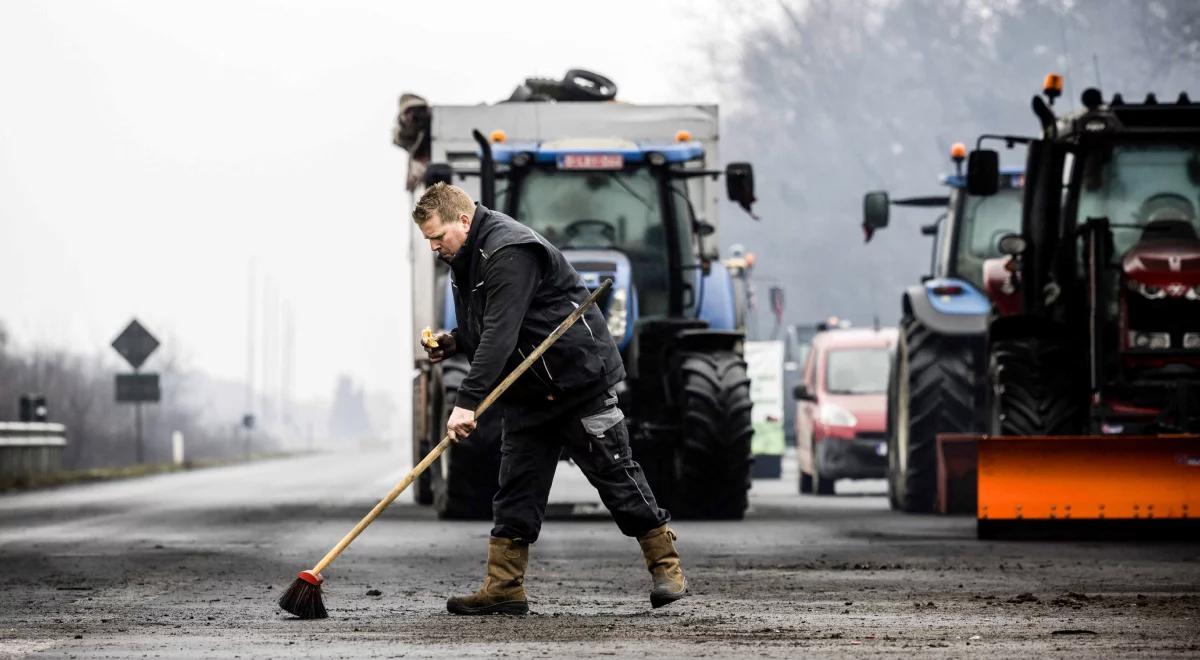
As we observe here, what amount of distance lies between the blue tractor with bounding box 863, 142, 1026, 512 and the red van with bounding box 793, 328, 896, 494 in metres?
4.14

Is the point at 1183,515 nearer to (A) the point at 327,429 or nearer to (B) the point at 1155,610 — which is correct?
(B) the point at 1155,610

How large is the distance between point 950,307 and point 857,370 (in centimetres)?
725

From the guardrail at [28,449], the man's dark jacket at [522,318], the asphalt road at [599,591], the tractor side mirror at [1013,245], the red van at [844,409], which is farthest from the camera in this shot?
the guardrail at [28,449]

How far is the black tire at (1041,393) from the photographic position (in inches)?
609

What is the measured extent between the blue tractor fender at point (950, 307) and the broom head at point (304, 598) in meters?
10.6

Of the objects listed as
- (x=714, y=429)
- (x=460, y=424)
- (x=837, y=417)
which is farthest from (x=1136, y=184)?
(x=837, y=417)

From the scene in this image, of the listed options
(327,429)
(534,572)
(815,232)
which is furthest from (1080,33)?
(327,429)

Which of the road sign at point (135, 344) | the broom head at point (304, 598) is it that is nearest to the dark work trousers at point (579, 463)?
the broom head at point (304, 598)

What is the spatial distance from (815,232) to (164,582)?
67888 millimetres

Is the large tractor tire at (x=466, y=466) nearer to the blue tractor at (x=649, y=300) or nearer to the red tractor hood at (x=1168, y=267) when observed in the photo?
the blue tractor at (x=649, y=300)

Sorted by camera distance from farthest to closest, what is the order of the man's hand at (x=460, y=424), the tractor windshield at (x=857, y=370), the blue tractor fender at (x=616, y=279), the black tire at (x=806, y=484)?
1. the black tire at (x=806, y=484)
2. the tractor windshield at (x=857, y=370)
3. the blue tractor fender at (x=616, y=279)
4. the man's hand at (x=460, y=424)

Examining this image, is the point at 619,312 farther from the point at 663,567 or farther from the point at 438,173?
the point at 663,567

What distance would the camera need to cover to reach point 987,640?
8.09m

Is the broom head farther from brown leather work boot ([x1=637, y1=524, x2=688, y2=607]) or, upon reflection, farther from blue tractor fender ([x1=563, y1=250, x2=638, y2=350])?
blue tractor fender ([x1=563, y1=250, x2=638, y2=350])
